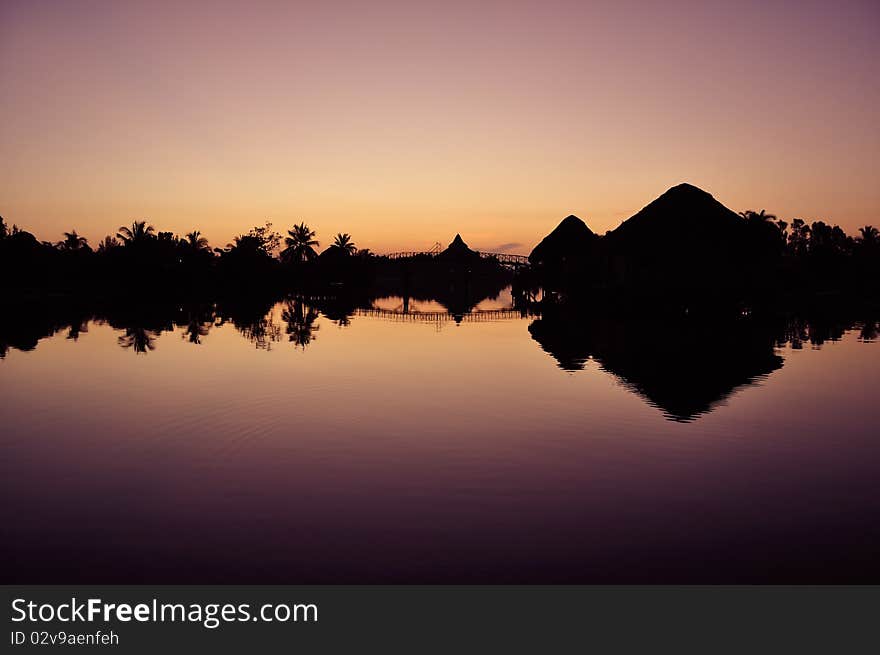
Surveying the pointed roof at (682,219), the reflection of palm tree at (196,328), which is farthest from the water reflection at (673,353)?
the reflection of palm tree at (196,328)

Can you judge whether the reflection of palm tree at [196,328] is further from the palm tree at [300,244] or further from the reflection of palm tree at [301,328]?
the palm tree at [300,244]

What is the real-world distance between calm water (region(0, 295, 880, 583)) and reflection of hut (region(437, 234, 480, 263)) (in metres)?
106

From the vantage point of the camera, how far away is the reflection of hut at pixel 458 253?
12788cm

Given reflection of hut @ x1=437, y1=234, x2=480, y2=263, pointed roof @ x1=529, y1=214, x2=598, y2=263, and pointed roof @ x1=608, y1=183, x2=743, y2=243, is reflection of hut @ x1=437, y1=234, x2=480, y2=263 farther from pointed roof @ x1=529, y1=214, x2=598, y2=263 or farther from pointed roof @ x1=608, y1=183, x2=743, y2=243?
pointed roof @ x1=608, y1=183, x2=743, y2=243

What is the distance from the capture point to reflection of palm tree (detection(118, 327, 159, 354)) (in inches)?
1011

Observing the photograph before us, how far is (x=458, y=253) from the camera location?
13750 centimetres

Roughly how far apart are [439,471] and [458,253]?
5072 inches

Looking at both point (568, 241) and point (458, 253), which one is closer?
point (568, 241)

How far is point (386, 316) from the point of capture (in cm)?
4766

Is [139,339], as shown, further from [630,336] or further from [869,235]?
[869,235]

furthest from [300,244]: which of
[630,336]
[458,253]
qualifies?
[630,336]

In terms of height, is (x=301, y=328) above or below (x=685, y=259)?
below
